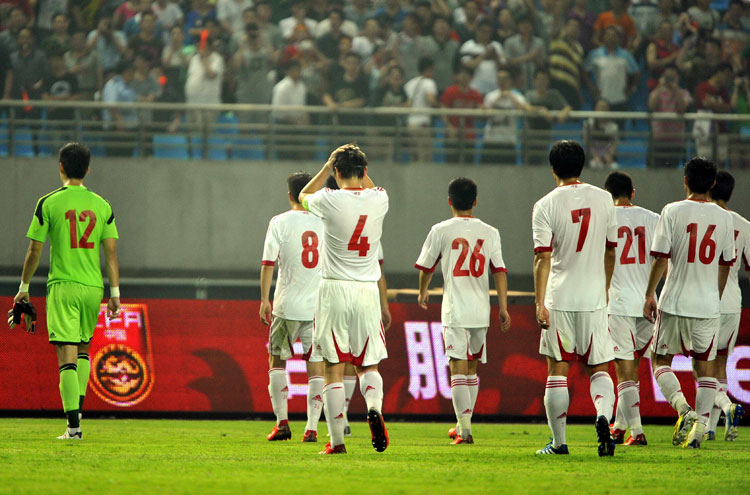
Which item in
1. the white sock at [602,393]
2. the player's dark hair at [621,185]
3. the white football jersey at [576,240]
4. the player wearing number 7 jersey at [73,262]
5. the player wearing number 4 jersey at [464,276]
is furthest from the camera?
the player's dark hair at [621,185]

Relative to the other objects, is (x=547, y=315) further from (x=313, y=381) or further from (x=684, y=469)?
(x=313, y=381)

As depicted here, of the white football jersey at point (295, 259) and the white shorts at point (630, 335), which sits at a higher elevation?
the white football jersey at point (295, 259)

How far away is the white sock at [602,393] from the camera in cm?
713

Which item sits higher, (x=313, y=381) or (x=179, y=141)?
(x=179, y=141)

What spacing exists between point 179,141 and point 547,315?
1125 cm

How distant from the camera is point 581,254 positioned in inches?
288

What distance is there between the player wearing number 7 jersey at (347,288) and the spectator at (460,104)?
31.1 feet

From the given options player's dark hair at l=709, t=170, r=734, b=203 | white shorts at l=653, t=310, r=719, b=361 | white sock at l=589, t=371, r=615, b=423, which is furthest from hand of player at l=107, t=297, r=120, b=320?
player's dark hair at l=709, t=170, r=734, b=203

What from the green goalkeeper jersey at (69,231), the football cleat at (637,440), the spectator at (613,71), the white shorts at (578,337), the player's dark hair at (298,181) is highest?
the spectator at (613,71)

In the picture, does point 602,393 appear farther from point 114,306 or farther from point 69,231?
point 69,231

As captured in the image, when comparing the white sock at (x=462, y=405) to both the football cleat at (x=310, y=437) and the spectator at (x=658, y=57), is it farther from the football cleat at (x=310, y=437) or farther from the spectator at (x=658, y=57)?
the spectator at (x=658, y=57)

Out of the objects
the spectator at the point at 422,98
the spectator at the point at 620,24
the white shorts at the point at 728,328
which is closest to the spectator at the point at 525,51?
the spectator at the point at 620,24

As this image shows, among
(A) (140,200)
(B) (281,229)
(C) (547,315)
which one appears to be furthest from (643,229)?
(A) (140,200)

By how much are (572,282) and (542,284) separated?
1.06 feet
